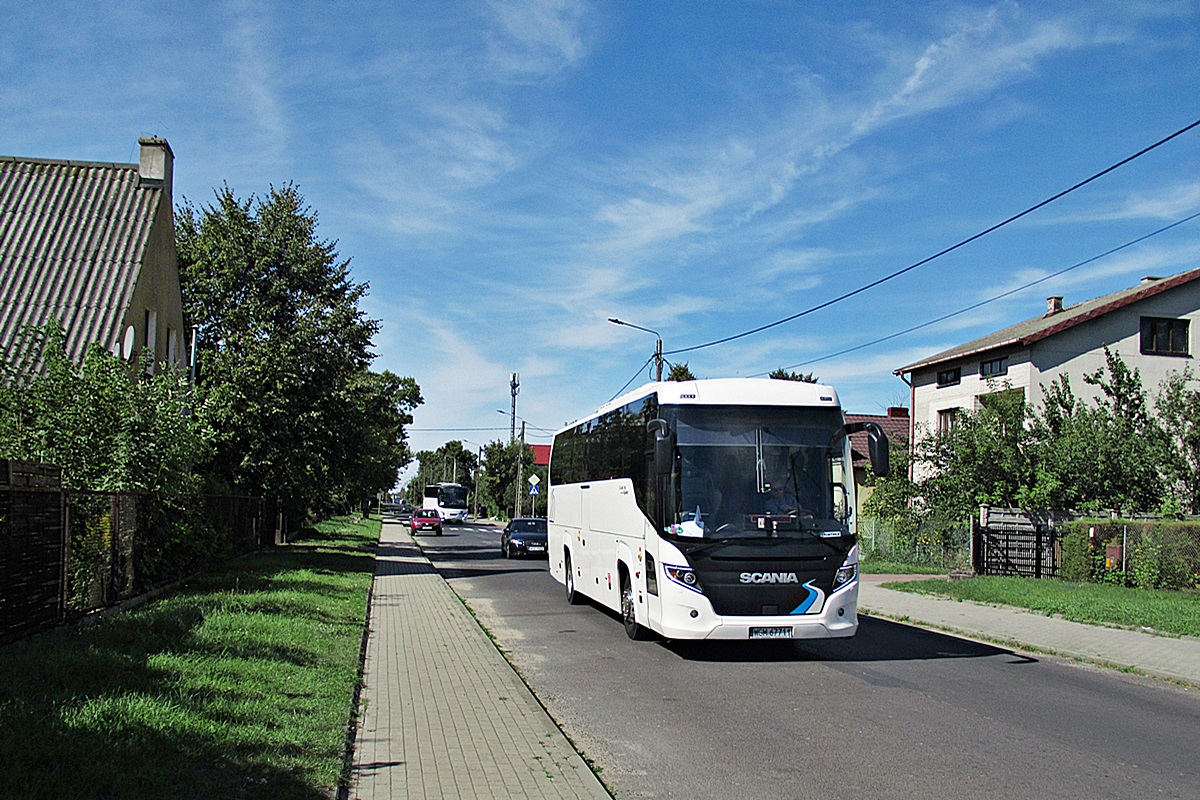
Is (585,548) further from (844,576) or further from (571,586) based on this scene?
(844,576)

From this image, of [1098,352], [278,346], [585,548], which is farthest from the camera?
[1098,352]

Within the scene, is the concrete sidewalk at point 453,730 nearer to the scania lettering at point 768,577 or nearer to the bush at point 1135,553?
the scania lettering at point 768,577

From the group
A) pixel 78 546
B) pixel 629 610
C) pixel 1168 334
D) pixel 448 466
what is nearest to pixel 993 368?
pixel 1168 334

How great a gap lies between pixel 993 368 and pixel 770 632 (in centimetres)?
2708

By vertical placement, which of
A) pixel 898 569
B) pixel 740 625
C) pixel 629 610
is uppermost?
pixel 740 625

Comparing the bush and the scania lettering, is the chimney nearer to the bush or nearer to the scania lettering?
the scania lettering

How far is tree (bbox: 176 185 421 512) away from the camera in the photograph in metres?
25.4

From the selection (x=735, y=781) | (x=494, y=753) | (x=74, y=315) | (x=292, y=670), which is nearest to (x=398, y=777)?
(x=494, y=753)

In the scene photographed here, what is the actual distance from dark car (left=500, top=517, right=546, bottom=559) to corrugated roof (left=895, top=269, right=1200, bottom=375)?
16.2m

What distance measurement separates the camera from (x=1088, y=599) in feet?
59.0

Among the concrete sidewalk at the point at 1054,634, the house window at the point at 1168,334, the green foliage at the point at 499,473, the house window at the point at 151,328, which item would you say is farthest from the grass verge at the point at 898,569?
the green foliage at the point at 499,473

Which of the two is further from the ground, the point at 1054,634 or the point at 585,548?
the point at 585,548

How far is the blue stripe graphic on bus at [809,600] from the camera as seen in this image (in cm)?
1104

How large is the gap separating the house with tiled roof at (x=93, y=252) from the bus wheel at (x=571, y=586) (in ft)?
31.5
